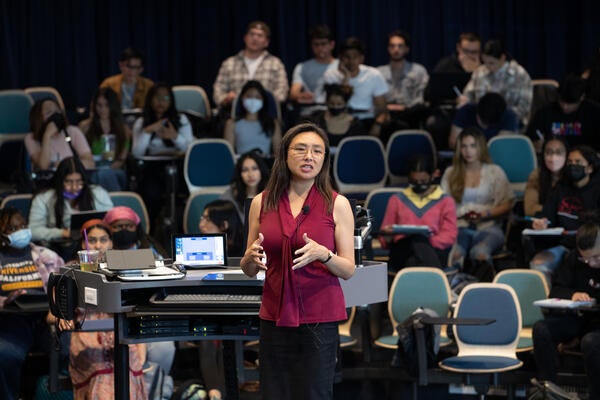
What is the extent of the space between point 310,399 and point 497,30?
7566 millimetres

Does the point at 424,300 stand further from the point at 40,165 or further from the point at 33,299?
the point at 40,165

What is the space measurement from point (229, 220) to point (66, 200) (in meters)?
1.37

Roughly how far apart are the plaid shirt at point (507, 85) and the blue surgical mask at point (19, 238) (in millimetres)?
4074

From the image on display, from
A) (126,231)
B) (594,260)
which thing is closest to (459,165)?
(594,260)

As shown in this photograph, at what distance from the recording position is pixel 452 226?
26.9ft

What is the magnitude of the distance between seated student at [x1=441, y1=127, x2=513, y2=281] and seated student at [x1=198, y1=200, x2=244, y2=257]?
164 cm

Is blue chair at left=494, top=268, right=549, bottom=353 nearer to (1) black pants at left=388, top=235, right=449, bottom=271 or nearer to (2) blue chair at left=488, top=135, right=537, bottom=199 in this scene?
(1) black pants at left=388, top=235, right=449, bottom=271

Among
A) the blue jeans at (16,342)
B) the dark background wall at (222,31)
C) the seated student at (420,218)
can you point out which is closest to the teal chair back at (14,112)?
the dark background wall at (222,31)

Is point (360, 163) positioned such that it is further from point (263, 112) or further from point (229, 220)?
point (229, 220)

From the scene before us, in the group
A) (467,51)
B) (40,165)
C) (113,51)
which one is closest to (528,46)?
(467,51)

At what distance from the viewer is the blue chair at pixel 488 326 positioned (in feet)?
23.2

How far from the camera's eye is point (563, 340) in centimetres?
716

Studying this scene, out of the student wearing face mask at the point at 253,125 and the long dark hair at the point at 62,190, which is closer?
the long dark hair at the point at 62,190

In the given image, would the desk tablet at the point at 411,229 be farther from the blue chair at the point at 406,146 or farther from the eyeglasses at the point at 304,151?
the eyeglasses at the point at 304,151
